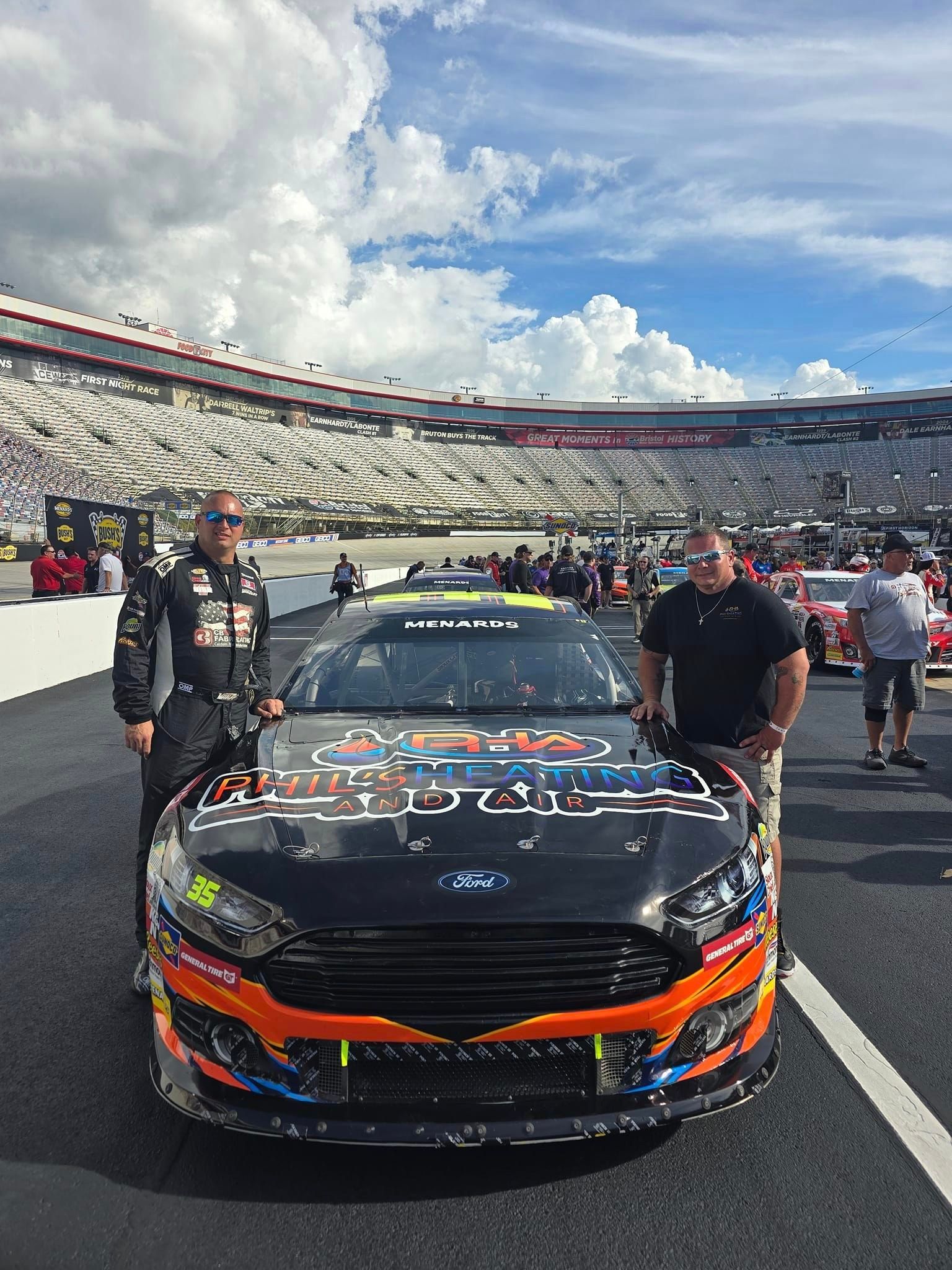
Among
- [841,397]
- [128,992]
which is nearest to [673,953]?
[128,992]

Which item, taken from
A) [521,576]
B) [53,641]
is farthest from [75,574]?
[521,576]

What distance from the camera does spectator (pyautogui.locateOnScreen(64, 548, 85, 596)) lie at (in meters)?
17.7

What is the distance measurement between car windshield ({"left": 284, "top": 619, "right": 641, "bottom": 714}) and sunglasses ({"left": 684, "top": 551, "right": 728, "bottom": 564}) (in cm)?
62

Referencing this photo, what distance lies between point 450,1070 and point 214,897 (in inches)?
30.0

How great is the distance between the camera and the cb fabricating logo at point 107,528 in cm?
1873

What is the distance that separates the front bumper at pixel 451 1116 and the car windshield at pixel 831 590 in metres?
11.9

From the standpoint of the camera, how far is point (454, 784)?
9.29 ft

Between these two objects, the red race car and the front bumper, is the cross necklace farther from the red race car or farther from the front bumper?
the red race car

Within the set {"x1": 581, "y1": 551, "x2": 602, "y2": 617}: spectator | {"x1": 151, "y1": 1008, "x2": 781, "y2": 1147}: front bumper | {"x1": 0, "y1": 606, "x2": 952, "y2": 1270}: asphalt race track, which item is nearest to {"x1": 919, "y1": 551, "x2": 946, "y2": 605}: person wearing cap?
{"x1": 581, "y1": 551, "x2": 602, "y2": 617}: spectator

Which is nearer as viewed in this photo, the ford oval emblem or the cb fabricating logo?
the ford oval emblem

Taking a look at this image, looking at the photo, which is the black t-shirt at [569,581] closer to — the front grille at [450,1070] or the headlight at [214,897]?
the headlight at [214,897]

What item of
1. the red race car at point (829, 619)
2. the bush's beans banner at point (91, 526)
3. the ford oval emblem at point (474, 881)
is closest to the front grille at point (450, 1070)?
the ford oval emblem at point (474, 881)

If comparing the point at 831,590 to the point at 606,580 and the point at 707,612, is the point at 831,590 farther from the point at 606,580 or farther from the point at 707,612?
the point at 707,612

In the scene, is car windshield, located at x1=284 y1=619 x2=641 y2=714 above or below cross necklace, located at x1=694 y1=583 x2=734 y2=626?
below
